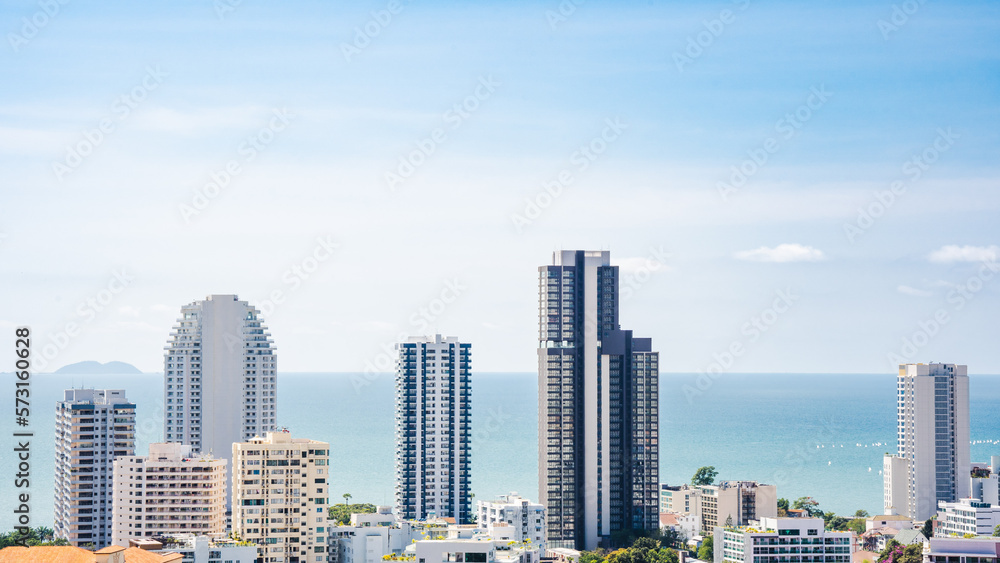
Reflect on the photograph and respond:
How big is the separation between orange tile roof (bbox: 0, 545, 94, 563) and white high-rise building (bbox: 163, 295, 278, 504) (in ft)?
67.4

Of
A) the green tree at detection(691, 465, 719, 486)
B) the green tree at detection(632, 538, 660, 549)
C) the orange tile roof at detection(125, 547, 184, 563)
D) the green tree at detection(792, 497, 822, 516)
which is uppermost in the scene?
the orange tile roof at detection(125, 547, 184, 563)

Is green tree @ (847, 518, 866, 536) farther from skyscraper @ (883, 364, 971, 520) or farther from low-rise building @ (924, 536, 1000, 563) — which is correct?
low-rise building @ (924, 536, 1000, 563)

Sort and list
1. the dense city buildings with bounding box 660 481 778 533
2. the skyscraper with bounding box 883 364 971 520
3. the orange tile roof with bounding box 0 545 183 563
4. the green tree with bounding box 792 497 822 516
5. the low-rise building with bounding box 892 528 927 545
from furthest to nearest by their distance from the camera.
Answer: the skyscraper with bounding box 883 364 971 520, the green tree with bounding box 792 497 822 516, the dense city buildings with bounding box 660 481 778 533, the low-rise building with bounding box 892 528 927 545, the orange tile roof with bounding box 0 545 183 563

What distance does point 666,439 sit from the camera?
8394 cm

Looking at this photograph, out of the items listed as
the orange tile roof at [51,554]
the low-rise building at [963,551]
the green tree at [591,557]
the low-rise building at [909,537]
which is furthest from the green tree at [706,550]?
the orange tile roof at [51,554]

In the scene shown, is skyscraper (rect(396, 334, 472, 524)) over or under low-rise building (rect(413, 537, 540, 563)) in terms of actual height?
over

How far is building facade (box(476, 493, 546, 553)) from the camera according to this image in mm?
36875

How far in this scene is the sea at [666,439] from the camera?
59.9m

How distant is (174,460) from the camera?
107ft

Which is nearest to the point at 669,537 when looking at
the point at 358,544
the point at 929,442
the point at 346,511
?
the point at 346,511

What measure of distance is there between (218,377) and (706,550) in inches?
653

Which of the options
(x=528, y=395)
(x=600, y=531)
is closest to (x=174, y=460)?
(x=600, y=531)

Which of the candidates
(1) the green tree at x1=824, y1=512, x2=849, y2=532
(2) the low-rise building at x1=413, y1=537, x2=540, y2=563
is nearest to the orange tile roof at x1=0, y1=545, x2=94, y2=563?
(2) the low-rise building at x1=413, y1=537, x2=540, y2=563

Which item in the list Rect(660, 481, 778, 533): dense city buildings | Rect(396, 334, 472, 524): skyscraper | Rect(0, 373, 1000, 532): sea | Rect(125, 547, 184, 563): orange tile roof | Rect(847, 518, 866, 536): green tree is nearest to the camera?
Rect(125, 547, 184, 563): orange tile roof
